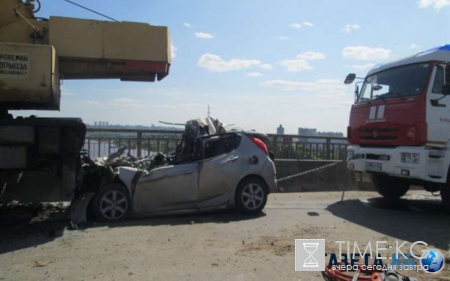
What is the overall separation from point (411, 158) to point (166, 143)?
6.42 meters

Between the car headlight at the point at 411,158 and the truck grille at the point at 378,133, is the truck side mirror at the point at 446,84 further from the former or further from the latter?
the car headlight at the point at 411,158

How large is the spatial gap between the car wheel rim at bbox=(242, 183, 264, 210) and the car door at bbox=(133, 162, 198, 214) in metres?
0.98

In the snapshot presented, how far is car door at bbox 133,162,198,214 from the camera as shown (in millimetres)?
7250

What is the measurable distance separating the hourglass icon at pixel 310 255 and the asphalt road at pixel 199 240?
0.18 m

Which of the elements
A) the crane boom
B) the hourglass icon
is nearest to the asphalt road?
the hourglass icon

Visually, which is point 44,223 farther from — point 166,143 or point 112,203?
point 166,143

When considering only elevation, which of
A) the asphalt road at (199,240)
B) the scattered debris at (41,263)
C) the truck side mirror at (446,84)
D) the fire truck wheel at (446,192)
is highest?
the truck side mirror at (446,84)

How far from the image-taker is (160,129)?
458 inches

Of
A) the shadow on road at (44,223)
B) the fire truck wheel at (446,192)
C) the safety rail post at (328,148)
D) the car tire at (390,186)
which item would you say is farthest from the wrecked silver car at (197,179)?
the safety rail post at (328,148)

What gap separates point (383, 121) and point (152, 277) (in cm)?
619

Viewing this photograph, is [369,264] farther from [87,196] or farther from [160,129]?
[160,129]

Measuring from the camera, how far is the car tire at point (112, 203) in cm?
702

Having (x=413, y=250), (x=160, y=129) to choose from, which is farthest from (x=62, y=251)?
(x=160, y=129)

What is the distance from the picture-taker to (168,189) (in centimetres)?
738
